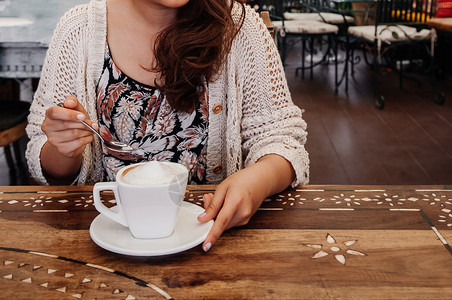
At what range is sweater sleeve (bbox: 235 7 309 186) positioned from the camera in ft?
3.91

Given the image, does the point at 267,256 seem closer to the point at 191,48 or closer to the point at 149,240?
the point at 149,240

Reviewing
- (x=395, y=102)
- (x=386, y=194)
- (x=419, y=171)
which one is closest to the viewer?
(x=386, y=194)

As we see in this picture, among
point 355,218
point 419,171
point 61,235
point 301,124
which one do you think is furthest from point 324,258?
point 419,171

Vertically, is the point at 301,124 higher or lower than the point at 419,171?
higher

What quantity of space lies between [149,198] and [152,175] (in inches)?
1.3

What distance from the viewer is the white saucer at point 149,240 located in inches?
27.2

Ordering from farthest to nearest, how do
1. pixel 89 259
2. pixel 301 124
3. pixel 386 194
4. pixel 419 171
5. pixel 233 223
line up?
pixel 419 171 < pixel 301 124 < pixel 386 194 < pixel 233 223 < pixel 89 259

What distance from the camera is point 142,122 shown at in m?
1.23

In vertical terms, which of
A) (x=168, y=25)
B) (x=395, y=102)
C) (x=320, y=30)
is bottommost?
(x=395, y=102)

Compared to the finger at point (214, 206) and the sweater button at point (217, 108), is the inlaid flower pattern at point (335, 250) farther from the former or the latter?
the sweater button at point (217, 108)

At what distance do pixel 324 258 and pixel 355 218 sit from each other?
16 centimetres

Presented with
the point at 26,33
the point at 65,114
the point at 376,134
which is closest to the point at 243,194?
the point at 65,114

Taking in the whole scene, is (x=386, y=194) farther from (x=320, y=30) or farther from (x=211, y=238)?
(x=320, y=30)

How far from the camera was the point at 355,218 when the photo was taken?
833 millimetres
